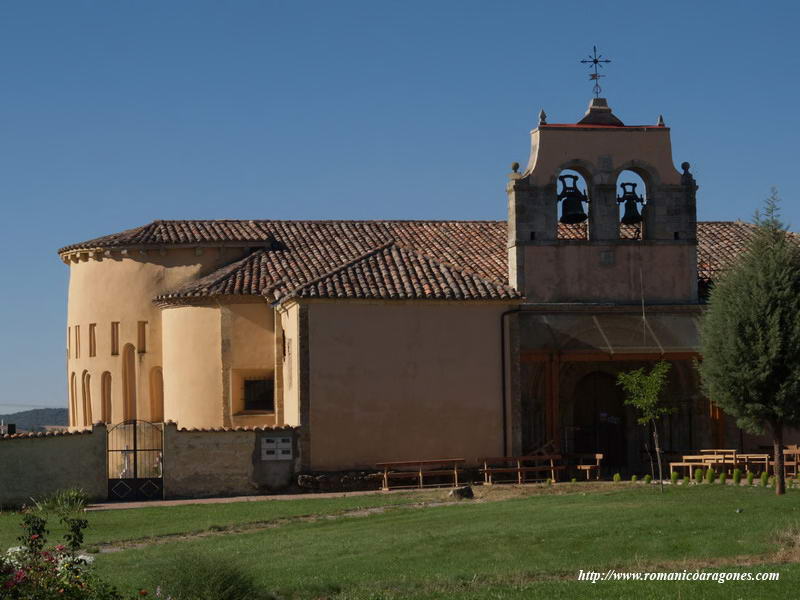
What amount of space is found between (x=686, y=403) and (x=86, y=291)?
1899 centimetres

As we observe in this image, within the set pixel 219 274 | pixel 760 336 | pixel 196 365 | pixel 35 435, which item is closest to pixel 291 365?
pixel 196 365

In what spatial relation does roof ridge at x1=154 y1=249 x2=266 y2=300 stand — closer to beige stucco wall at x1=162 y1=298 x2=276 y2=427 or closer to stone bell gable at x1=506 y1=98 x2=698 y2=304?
beige stucco wall at x1=162 y1=298 x2=276 y2=427

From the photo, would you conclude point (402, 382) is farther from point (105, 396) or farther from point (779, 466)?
point (105, 396)

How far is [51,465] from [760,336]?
16.8m

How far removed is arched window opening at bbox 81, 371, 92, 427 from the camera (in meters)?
42.7

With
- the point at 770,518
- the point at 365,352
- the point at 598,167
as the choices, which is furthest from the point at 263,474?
the point at 770,518

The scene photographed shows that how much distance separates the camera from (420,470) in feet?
110

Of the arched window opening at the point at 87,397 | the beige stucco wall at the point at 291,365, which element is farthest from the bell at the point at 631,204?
the arched window opening at the point at 87,397

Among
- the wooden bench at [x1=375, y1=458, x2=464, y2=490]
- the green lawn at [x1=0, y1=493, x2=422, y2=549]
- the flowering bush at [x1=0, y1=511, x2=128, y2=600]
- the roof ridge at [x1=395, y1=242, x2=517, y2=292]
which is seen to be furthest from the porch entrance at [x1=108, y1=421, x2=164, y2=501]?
the flowering bush at [x1=0, y1=511, x2=128, y2=600]

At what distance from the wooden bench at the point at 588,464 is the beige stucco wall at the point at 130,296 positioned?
12125 millimetres

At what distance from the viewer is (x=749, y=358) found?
1058 inches

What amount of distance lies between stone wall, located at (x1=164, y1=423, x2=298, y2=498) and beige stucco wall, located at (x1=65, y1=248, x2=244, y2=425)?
8331 millimetres

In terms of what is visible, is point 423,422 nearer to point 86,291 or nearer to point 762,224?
point 762,224

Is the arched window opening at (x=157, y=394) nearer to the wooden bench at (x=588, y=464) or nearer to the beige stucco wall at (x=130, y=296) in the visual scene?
the beige stucco wall at (x=130, y=296)
